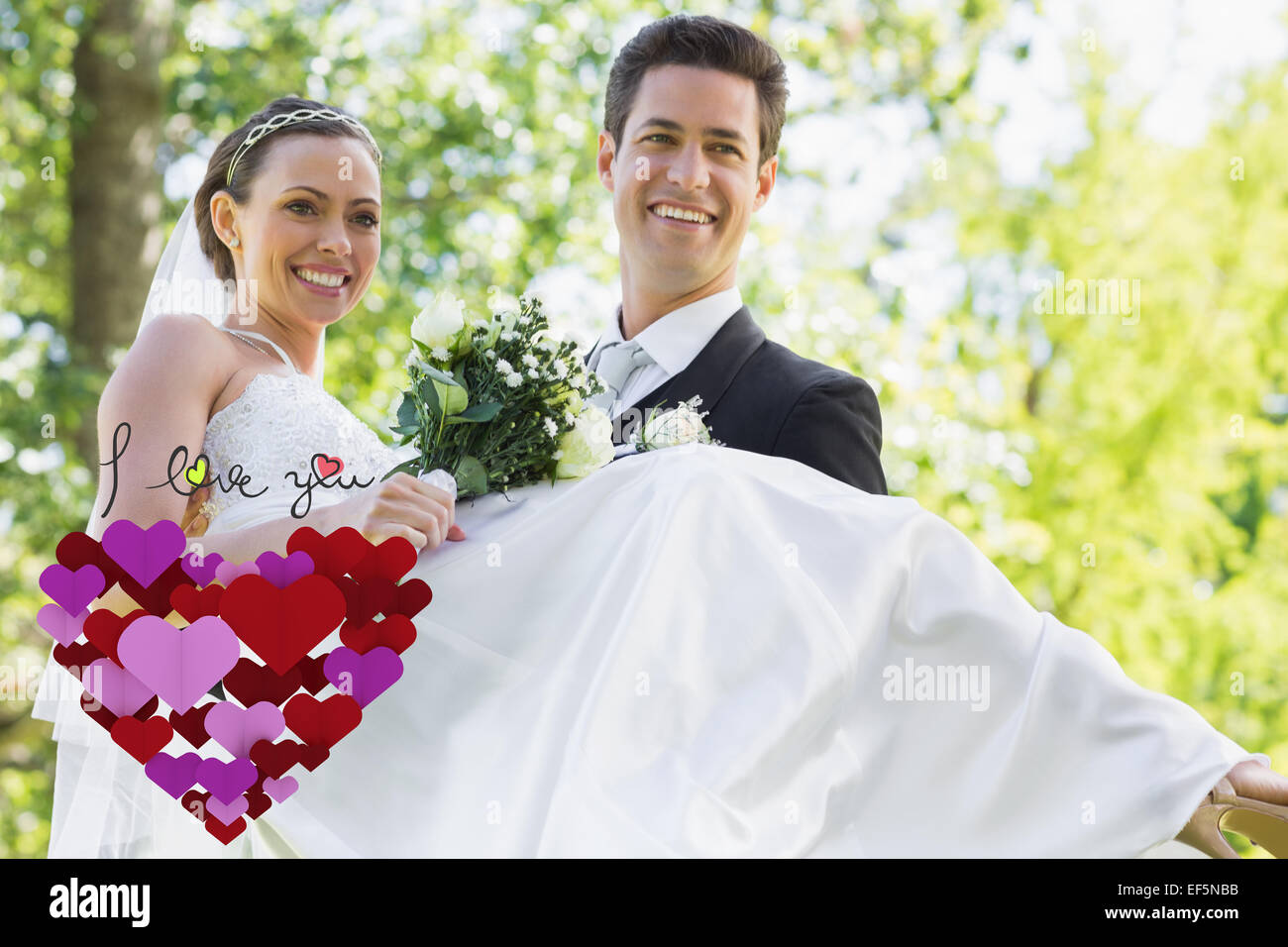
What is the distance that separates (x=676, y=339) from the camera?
10.9ft

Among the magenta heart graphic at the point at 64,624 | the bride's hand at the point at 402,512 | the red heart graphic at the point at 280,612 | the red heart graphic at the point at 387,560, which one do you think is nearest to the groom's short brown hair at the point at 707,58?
the bride's hand at the point at 402,512

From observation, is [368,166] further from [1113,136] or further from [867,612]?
[1113,136]

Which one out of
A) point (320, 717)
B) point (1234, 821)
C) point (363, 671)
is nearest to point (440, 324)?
point (363, 671)

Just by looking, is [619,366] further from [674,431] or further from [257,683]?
[257,683]

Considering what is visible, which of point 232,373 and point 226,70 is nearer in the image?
point 232,373

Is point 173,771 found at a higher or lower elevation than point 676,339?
lower

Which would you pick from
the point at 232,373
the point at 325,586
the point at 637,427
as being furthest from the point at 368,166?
the point at 325,586

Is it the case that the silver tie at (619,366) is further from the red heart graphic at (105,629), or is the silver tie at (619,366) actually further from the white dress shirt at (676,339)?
→ the red heart graphic at (105,629)

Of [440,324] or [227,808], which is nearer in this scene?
[227,808]

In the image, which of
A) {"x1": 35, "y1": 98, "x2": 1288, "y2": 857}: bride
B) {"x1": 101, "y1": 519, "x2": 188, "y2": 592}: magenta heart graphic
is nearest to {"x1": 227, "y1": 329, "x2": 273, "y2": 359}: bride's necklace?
{"x1": 35, "y1": 98, "x2": 1288, "y2": 857}: bride

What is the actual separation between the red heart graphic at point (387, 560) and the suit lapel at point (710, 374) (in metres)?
0.89

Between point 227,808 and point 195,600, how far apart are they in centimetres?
41

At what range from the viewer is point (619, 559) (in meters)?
2.44

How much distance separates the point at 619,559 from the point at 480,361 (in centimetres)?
56
